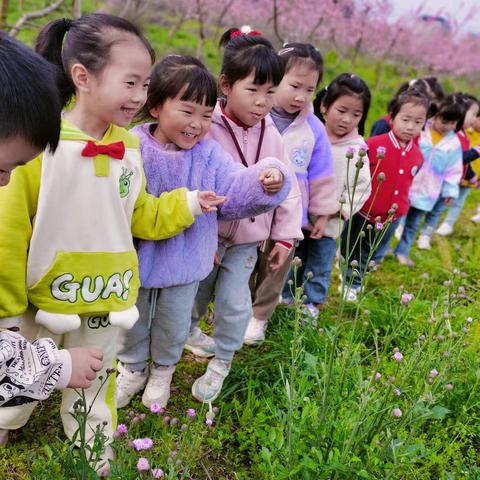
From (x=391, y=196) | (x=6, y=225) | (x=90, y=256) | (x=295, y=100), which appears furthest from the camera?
(x=391, y=196)

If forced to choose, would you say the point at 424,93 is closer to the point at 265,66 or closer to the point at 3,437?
the point at 265,66

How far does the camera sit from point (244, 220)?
2152mm

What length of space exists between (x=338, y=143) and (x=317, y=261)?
2.32 feet

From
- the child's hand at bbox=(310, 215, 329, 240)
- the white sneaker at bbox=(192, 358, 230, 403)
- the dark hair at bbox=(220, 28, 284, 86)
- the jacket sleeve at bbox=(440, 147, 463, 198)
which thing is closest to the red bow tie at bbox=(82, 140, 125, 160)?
the dark hair at bbox=(220, 28, 284, 86)

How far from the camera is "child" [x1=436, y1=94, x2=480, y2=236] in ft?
15.3

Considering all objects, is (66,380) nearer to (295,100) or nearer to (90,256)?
(90,256)

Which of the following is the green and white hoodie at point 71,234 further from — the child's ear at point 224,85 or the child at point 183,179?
the child's ear at point 224,85

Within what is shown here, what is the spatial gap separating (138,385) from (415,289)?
8.11ft

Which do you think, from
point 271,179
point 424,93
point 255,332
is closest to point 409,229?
point 424,93

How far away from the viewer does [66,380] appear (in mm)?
1244

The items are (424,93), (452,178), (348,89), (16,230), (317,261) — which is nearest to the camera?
(16,230)

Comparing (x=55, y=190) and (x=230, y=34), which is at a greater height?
(x=230, y=34)

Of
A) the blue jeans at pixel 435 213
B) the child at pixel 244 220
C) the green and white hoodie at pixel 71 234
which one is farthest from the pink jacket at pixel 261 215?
the blue jeans at pixel 435 213

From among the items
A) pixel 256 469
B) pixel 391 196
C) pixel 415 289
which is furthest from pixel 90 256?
pixel 415 289
